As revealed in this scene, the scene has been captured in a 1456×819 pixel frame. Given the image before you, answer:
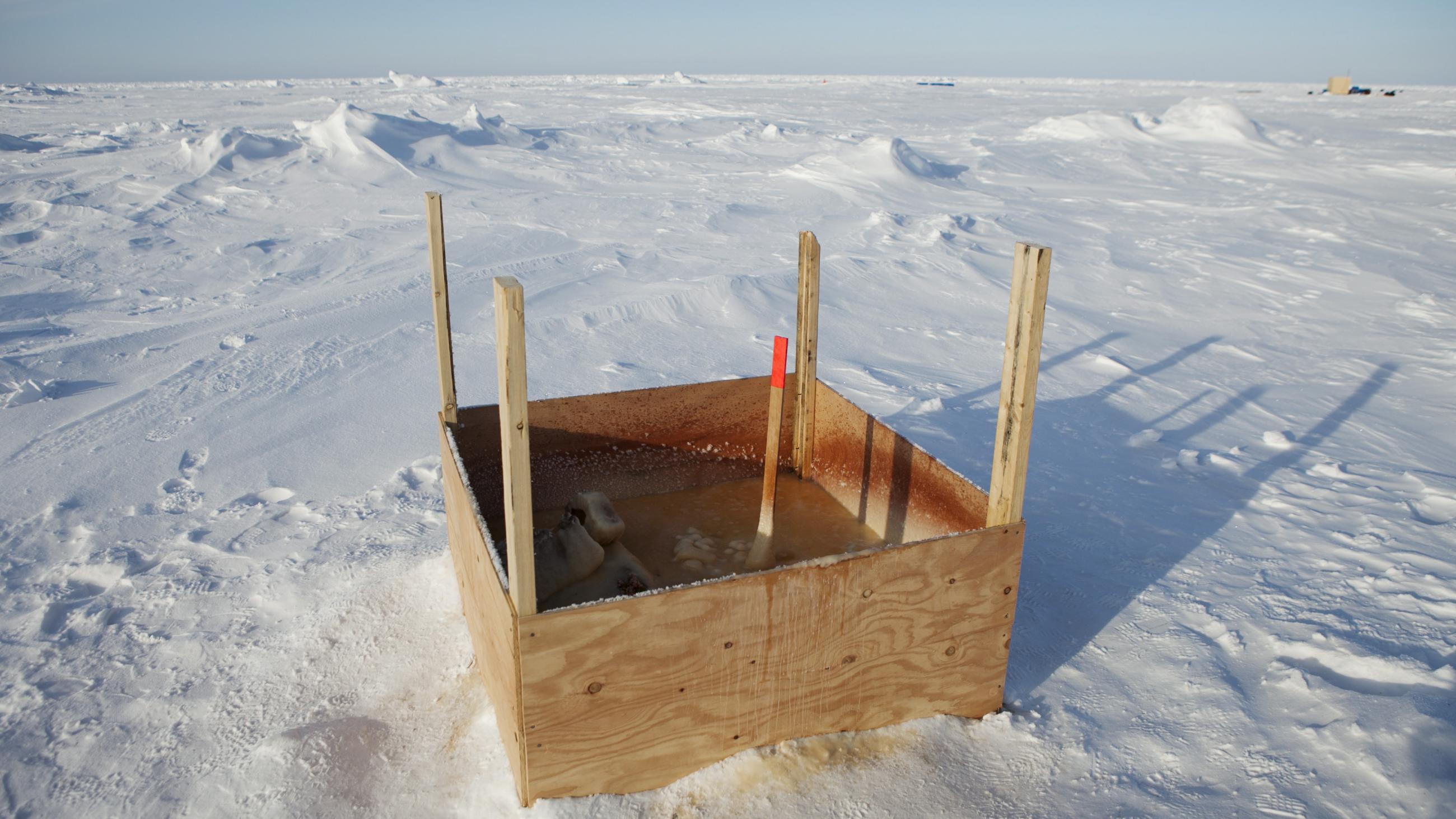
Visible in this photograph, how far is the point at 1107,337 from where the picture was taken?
20.6ft

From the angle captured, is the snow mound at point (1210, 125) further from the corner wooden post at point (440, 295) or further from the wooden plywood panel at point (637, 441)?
the corner wooden post at point (440, 295)

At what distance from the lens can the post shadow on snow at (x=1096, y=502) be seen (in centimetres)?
296

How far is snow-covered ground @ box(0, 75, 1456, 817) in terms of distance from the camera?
2297mm

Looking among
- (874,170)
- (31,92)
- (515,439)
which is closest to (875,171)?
(874,170)

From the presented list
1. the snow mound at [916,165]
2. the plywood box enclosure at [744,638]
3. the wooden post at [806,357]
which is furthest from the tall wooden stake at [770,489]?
the snow mound at [916,165]

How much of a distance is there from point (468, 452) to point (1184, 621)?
2476mm

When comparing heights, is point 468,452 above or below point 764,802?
above

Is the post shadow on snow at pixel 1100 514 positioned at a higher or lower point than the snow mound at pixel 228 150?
lower

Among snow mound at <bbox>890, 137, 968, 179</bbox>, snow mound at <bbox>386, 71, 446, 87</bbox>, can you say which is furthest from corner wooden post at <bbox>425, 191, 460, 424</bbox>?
snow mound at <bbox>386, 71, 446, 87</bbox>

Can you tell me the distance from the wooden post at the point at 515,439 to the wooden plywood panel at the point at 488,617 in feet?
0.34

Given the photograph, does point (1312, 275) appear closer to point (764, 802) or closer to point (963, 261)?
point (963, 261)

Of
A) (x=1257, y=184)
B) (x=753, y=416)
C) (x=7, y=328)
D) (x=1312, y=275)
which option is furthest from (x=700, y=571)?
(x=1257, y=184)

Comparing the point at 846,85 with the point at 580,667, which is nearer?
the point at 580,667

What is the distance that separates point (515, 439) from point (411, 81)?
52.2 meters
